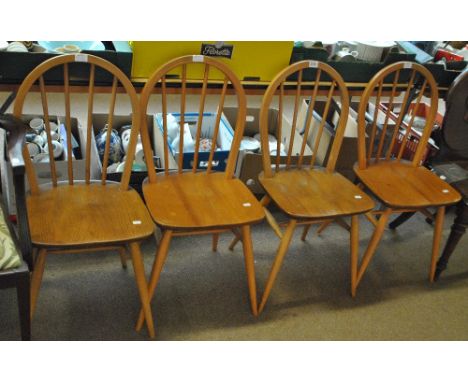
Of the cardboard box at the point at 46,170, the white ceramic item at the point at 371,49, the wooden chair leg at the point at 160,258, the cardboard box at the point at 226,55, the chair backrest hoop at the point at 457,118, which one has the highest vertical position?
the white ceramic item at the point at 371,49

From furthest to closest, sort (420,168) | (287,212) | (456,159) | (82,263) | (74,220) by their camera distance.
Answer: (456,159)
(420,168)
(82,263)
(287,212)
(74,220)

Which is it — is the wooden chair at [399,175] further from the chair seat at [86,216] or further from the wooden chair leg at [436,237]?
the chair seat at [86,216]

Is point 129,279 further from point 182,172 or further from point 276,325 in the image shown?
point 276,325

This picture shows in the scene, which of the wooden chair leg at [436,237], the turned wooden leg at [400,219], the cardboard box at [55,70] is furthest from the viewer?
the turned wooden leg at [400,219]

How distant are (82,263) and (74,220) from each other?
0.55m

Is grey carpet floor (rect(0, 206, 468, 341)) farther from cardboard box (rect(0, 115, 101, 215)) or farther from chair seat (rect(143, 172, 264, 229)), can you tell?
chair seat (rect(143, 172, 264, 229))

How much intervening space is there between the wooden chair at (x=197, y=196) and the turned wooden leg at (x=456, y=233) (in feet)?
2.97

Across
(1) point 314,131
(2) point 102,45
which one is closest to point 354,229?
(1) point 314,131

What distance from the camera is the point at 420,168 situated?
6.60 ft

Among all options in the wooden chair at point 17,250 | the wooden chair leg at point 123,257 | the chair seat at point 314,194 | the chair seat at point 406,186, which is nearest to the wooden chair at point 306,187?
the chair seat at point 314,194

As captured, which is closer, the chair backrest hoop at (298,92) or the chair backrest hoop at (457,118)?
the chair backrest hoop at (298,92)

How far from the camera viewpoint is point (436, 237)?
1.98 m

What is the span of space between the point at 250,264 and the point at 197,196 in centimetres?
33

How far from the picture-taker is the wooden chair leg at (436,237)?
6.33 ft
